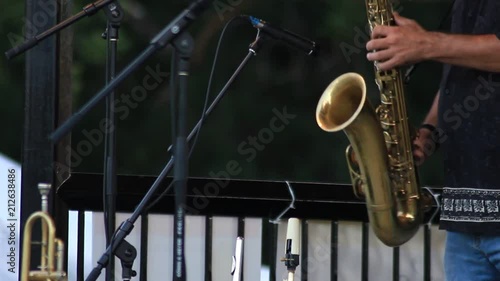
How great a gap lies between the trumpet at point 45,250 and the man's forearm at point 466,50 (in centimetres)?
111

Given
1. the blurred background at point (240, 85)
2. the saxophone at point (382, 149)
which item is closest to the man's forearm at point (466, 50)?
the saxophone at point (382, 149)

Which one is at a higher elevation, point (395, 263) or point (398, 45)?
point (398, 45)

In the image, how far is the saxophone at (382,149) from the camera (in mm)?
2984

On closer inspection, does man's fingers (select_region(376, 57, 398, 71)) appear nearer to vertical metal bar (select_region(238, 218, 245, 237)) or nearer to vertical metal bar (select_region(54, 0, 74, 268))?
vertical metal bar (select_region(238, 218, 245, 237))

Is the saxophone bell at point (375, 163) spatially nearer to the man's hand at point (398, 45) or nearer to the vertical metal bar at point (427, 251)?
the man's hand at point (398, 45)

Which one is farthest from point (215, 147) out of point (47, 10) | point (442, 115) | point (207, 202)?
point (442, 115)

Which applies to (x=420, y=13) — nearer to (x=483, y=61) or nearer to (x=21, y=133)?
(x=483, y=61)

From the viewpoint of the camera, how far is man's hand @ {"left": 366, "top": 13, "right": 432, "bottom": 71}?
270 cm

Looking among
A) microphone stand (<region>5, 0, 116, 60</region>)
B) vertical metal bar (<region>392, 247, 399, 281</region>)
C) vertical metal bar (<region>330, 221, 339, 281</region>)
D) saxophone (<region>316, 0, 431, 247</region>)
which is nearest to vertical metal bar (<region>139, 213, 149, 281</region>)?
vertical metal bar (<region>330, 221, 339, 281</region>)

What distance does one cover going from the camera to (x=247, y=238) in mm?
3801

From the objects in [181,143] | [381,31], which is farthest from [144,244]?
[181,143]

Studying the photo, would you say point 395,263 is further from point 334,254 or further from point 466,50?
point 466,50

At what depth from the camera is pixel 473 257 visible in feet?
9.04

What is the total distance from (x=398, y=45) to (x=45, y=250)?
3.62ft
